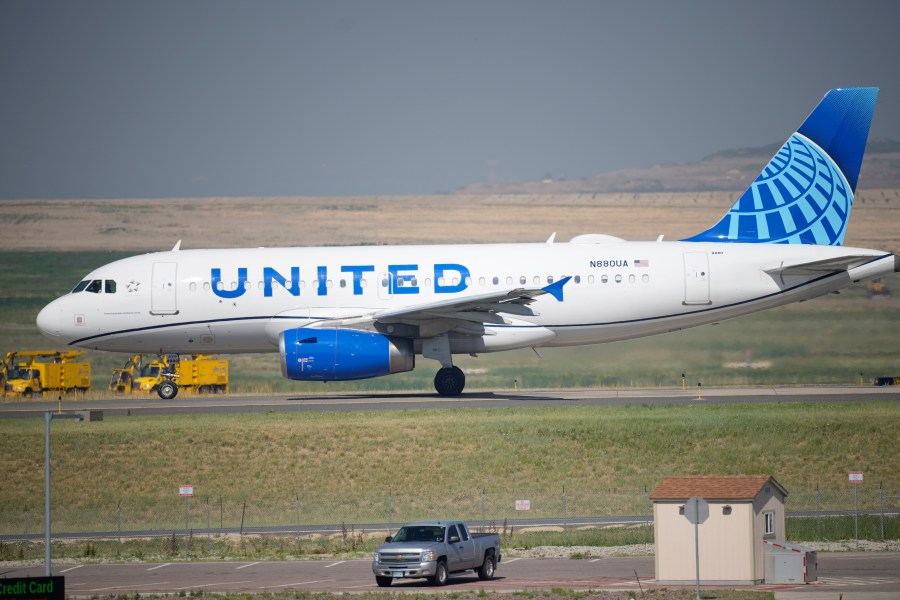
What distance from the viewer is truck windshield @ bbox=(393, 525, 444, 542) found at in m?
24.3

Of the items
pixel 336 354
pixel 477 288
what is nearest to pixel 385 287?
pixel 477 288

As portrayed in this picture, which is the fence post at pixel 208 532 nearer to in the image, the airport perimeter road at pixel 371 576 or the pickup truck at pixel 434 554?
the airport perimeter road at pixel 371 576

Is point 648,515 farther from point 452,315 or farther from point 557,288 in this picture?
point 557,288

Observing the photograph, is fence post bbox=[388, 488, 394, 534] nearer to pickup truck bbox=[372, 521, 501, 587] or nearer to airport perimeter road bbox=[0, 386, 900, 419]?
pickup truck bbox=[372, 521, 501, 587]

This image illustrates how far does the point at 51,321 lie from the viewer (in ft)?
142

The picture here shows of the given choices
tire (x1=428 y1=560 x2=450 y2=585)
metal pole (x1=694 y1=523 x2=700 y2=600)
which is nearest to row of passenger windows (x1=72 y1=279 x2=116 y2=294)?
tire (x1=428 y1=560 x2=450 y2=585)

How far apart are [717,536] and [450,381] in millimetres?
18728

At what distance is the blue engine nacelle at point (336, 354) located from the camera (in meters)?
39.2

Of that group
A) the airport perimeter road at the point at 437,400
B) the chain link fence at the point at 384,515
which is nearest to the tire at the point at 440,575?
the chain link fence at the point at 384,515

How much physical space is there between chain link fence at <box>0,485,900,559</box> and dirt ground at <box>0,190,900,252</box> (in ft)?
248

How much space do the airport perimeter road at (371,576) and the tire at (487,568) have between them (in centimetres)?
19

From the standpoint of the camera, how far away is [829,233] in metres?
44.2

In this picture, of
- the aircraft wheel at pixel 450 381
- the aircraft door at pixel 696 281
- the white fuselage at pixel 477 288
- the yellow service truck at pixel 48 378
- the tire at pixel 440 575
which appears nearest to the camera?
the tire at pixel 440 575

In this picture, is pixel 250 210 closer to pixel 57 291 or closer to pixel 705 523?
pixel 57 291
